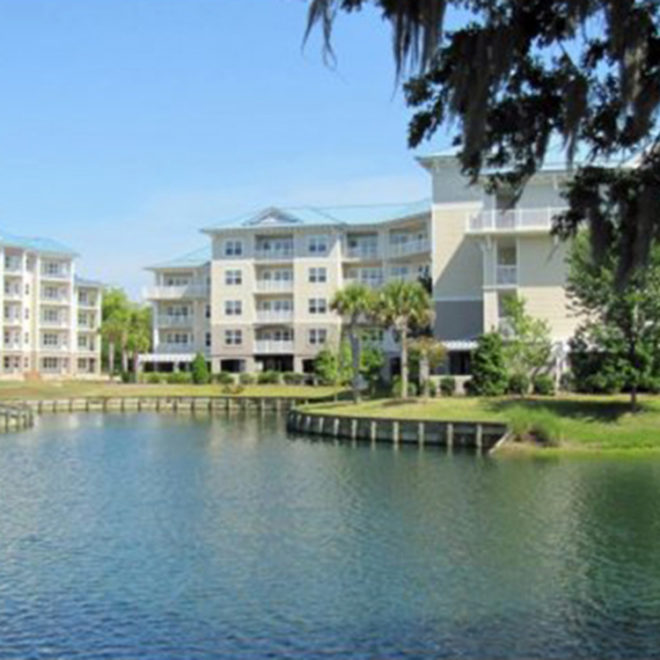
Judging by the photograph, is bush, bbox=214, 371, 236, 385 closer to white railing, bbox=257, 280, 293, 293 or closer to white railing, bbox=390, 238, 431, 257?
white railing, bbox=257, 280, 293, 293

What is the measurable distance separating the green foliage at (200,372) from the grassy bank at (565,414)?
3117cm

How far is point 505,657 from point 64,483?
72.3 ft

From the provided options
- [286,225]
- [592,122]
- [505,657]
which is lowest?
[505,657]

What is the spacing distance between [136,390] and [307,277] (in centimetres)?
1760

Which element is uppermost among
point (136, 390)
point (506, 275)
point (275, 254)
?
point (275, 254)

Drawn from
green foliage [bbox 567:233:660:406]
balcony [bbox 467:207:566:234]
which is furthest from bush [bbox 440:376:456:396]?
green foliage [bbox 567:233:660:406]

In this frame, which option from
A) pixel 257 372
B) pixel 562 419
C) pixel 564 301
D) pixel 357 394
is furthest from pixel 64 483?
pixel 257 372

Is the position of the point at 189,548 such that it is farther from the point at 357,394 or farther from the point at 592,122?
the point at 357,394

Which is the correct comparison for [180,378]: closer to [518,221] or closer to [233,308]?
[233,308]

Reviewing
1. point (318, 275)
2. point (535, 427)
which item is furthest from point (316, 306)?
point (535, 427)

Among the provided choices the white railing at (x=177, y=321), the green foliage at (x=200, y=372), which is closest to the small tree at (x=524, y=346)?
the green foliage at (x=200, y=372)

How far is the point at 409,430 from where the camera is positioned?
146 feet

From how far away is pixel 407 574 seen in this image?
18.4 metres

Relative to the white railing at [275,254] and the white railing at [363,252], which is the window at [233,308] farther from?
the white railing at [363,252]
